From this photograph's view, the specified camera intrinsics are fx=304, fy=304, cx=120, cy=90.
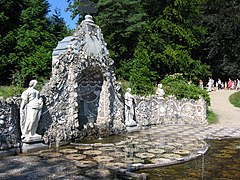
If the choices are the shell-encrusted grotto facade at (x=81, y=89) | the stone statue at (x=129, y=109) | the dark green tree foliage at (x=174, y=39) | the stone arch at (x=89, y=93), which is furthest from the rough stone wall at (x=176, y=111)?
the dark green tree foliage at (x=174, y=39)

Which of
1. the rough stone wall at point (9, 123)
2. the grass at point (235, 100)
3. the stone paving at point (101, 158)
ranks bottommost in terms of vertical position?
the stone paving at point (101, 158)

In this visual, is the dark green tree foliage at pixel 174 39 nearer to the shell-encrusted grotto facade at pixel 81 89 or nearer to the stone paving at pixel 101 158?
the shell-encrusted grotto facade at pixel 81 89

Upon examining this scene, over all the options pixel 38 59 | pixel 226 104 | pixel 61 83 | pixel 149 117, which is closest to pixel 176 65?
pixel 226 104

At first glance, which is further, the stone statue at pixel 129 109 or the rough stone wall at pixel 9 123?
the stone statue at pixel 129 109

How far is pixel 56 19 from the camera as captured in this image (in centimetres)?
2959

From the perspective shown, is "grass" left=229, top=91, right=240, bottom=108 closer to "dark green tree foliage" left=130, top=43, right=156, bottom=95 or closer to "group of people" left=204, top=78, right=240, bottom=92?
"group of people" left=204, top=78, right=240, bottom=92

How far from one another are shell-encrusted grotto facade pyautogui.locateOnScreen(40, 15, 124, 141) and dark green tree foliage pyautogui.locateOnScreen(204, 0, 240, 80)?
20.6 metres

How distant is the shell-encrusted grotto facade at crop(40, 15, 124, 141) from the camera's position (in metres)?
9.19

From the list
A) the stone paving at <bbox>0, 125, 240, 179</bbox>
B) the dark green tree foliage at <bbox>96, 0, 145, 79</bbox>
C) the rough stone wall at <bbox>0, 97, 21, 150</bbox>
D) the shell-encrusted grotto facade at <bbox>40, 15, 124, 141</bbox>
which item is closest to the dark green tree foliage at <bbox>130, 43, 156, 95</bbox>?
the dark green tree foliage at <bbox>96, 0, 145, 79</bbox>

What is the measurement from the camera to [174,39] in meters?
27.9

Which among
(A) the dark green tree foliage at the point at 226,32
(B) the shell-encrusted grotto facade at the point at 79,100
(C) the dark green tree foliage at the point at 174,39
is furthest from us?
(A) the dark green tree foliage at the point at 226,32

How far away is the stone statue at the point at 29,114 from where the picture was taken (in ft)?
26.6

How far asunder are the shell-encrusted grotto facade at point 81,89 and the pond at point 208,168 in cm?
376

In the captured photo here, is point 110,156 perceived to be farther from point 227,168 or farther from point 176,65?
point 176,65
